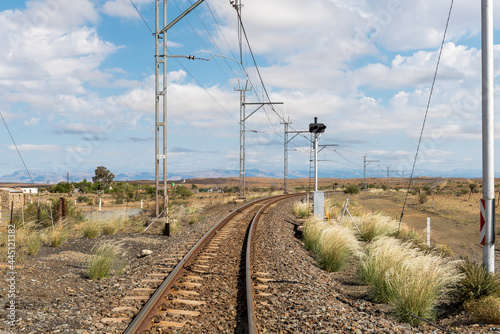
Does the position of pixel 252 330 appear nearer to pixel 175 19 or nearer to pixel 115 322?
pixel 115 322

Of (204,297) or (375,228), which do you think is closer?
(204,297)

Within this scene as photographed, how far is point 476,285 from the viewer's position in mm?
7215

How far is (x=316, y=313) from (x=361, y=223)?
487 inches

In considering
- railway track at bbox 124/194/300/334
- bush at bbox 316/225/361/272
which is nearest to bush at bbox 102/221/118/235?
railway track at bbox 124/194/300/334

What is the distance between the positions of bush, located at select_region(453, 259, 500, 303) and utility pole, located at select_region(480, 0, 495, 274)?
0.55 feet

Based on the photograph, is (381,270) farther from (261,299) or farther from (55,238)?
(55,238)

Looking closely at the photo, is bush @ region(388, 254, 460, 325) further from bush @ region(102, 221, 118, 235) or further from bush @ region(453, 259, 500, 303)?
bush @ region(102, 221, 118, 235)

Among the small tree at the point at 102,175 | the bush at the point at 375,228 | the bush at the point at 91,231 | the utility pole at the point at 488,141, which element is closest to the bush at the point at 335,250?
the utility pole at the point at 488,141

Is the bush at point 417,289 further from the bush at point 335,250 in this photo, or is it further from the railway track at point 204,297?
the bush at point 335,250

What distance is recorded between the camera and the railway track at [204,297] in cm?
600

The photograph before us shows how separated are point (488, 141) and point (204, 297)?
5.81 metres

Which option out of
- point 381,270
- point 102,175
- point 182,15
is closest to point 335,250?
point 381,270

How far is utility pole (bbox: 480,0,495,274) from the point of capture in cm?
735

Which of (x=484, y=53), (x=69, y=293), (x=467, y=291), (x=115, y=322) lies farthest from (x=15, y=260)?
(x=484, y=53)
